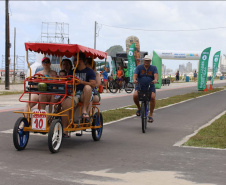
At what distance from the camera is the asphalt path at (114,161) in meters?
6.22

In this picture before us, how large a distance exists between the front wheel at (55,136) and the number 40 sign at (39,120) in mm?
234

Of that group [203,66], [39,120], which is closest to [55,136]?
[39,120]

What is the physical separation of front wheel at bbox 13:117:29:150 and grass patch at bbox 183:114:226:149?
3.20 m

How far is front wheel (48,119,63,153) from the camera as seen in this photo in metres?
7.83

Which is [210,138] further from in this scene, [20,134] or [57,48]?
[20,134]

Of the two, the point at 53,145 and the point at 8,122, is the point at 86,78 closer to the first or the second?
the point at 53,145

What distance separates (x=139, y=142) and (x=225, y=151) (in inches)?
75.8

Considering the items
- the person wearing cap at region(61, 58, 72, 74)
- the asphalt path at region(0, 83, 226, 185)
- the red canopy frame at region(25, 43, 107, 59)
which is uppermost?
the red canopy frame at region(25, 43, 107, 59)

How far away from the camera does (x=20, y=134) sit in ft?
26.8

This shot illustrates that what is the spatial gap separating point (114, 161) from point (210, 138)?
3.25 meters

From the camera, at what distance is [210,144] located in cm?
929

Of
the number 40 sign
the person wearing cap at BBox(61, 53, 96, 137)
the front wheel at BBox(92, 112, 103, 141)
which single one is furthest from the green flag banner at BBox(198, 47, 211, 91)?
the number 40 sign

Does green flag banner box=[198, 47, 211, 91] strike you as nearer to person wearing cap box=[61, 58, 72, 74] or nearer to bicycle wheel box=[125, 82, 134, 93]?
bicycle wheel box=[125, 82, 134, 93]

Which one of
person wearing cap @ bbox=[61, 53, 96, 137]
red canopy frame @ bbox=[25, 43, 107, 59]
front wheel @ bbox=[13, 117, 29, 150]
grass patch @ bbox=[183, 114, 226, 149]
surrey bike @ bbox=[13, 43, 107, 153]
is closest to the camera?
front wheel @ bbox=[13, 117, 29, 150]
